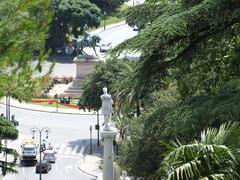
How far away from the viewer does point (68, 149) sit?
61219 millimetres

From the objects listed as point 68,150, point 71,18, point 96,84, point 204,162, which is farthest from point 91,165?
point 204,162

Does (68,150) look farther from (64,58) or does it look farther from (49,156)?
(64,58)

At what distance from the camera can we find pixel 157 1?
23.0 m

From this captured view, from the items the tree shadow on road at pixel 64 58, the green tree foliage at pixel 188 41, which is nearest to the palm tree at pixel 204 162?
the green tree foliage at pixel 188 41

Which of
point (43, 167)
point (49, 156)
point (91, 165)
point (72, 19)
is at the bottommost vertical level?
point (91, 165)

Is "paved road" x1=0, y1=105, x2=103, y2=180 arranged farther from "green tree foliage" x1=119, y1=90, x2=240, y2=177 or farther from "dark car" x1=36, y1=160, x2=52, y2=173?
"green tree foliage" x1=119, y1=90, x2=240, y2=177

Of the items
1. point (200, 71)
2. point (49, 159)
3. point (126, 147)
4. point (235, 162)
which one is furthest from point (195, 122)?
point (49, 159)

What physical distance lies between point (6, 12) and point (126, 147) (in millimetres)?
25471

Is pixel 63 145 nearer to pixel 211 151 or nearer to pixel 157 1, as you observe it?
pixel 157 1

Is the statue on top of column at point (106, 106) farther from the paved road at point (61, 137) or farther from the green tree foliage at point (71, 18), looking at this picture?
the green tree foliage at point (71, 18)

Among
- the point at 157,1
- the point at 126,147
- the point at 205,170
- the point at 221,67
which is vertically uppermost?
the point at 157,1

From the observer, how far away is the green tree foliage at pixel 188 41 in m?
17.0

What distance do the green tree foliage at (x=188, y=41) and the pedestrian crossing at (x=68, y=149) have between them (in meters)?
39.9

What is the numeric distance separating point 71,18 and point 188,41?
77.8m
